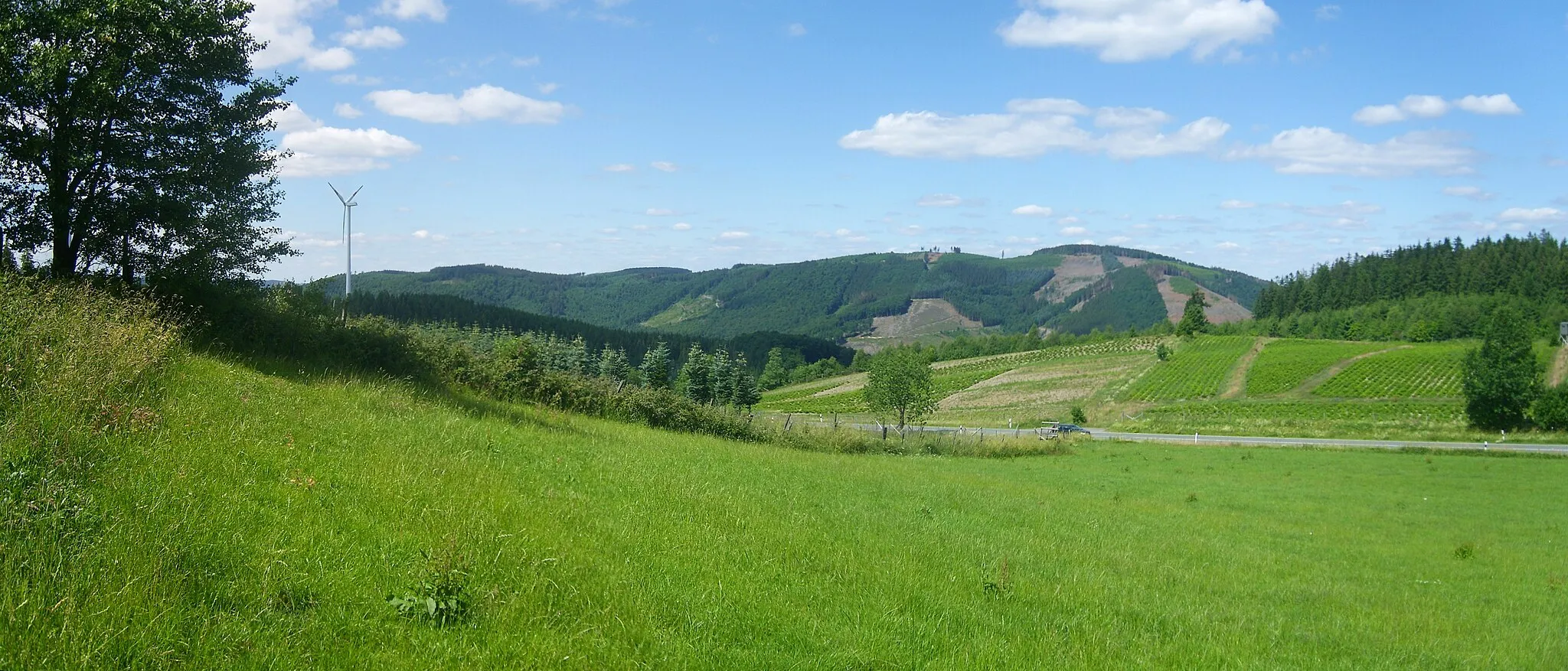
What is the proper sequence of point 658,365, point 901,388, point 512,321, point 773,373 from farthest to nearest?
point 773,373 → point 512,321 → point 658,365 → point 901,388

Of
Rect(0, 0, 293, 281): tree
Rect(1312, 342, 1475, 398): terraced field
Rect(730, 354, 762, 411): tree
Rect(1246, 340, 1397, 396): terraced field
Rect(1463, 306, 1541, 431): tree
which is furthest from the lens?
Rect(1246, 340, 1397, 396): terraced field

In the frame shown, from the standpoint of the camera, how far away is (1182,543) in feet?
44.8

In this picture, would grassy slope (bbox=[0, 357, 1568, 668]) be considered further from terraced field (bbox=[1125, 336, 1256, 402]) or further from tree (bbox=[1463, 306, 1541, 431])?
terraced field (bbox=[1125, 336, 1256, 402])

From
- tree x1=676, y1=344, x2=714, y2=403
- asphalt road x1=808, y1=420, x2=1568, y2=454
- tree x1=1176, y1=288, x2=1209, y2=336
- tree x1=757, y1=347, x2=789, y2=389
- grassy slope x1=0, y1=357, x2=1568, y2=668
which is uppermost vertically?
tree x1=1176, y1=288, x2=1209, y2=336

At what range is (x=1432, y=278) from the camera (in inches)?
6407

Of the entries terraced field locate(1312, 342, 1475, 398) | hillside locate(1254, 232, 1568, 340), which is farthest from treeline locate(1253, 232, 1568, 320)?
terraced field locate(1312, 342, 1475, 398)

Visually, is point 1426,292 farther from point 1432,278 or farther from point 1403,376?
point 1403,376

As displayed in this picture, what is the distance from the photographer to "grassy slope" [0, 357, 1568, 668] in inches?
192

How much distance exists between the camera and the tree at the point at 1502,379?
6094 cm

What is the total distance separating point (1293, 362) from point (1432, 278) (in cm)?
8514

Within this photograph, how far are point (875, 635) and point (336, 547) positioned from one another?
400 cm

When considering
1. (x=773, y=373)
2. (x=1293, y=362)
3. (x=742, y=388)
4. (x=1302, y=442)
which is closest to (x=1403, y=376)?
(x=1293, y=362)

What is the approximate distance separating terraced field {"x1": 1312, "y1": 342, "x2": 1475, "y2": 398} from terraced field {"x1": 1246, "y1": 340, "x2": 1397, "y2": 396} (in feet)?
10.0

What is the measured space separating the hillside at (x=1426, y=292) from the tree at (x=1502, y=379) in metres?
75.4
